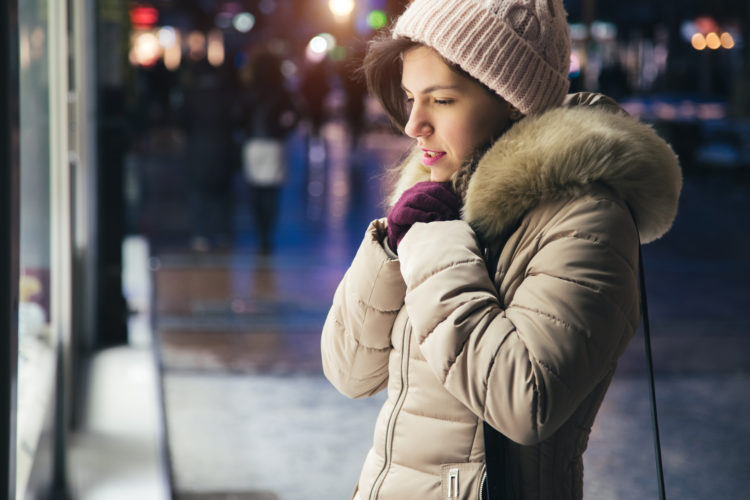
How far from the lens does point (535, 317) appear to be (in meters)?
1.63

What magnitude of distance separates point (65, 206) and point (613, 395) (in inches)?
142

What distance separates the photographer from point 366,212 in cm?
1366

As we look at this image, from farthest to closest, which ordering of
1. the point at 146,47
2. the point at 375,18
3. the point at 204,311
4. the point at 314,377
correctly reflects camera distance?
the point at 146,47
the point at 375,18
the point at 204,311
the point at 314,377

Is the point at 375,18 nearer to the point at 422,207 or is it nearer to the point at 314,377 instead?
the point at 314,377

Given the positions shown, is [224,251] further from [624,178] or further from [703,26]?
[703,26]

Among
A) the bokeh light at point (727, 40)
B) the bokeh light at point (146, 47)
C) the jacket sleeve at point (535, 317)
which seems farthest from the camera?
the bokeh light at point (146, 47)

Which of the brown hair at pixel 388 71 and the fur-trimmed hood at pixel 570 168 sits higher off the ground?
the brown hair at pixel 388 71

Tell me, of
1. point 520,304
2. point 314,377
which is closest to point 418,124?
point 520,304

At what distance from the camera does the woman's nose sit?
185 centimetres

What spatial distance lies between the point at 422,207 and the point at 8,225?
0.81 meters

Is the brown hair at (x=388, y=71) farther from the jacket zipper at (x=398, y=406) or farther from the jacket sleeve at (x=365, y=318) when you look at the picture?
the jacket zipper at (x=398, y=406)

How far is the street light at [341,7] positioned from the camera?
2062 cm

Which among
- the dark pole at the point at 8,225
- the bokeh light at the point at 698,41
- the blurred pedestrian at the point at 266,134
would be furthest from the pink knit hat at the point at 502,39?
the bokeh light at the point at 698,41

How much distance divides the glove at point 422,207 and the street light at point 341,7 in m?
19.4
